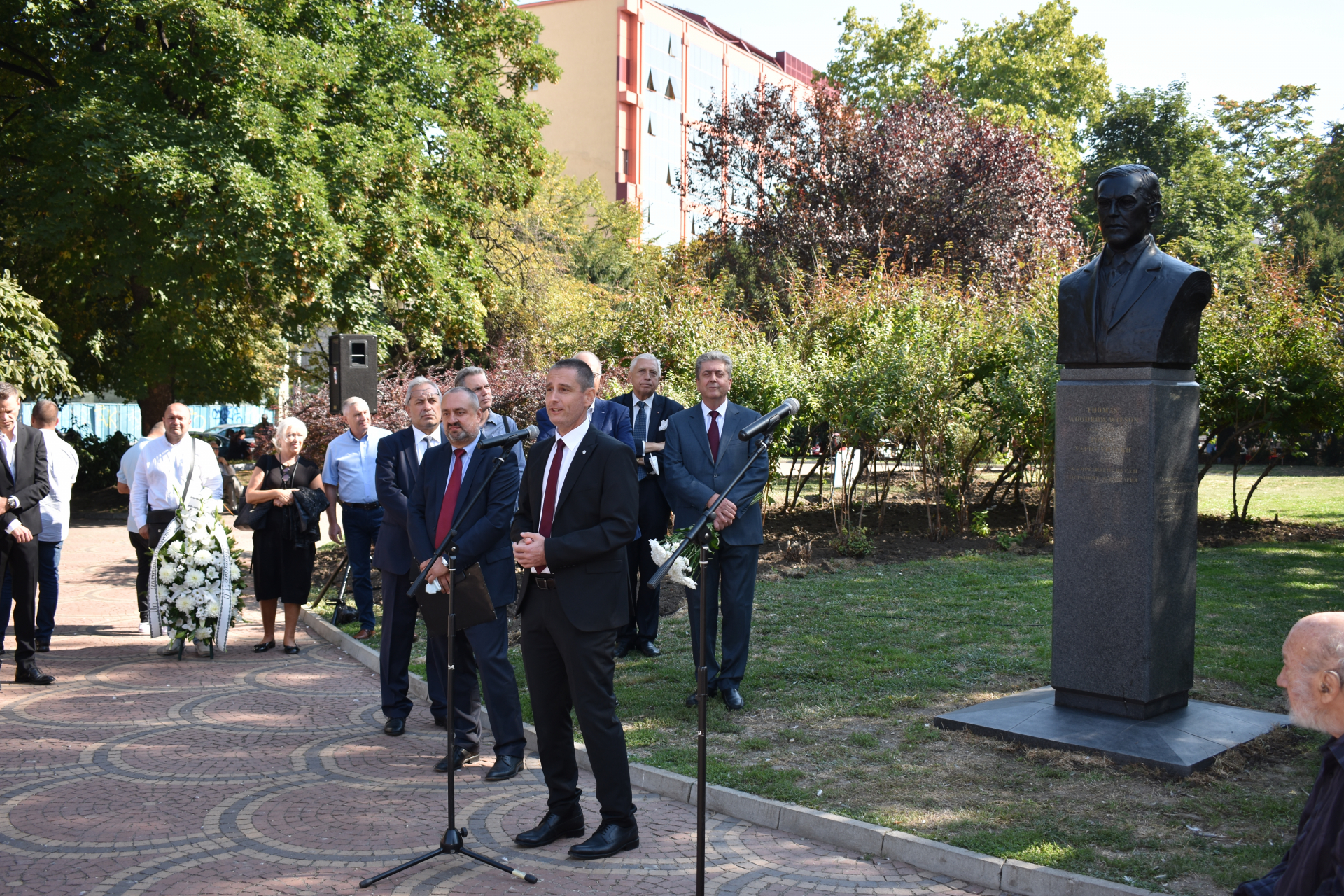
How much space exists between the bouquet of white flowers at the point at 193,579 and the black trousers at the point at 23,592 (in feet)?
2.98

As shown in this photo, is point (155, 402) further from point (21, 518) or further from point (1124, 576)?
point (1124, 576)

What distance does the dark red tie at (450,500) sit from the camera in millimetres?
6059

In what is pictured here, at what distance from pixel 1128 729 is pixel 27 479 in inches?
323

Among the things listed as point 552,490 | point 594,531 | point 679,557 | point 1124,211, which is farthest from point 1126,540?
point 552,490

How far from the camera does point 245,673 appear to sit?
8523 mm

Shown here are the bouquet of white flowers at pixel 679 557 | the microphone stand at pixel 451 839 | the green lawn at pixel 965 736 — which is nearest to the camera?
the microphone stand at pixel 451 839

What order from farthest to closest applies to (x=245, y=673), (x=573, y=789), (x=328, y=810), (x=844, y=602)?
(x=844, y=602), (x=245, y=673), (x=328, y=810), (x=573, y=789)

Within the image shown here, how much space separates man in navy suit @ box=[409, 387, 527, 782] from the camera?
583 cm

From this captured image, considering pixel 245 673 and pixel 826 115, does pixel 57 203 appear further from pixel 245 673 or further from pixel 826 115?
pixel 826 115

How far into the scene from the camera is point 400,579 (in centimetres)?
678

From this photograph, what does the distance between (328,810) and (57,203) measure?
15.8m

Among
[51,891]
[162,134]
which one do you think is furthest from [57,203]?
[51,891]

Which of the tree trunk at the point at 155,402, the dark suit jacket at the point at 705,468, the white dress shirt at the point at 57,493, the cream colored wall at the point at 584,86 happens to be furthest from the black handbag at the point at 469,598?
the cream colored wall at the point at 584,86

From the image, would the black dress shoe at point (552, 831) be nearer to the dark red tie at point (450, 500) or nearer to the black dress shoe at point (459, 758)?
the black dress shoe at point (459, 758)
